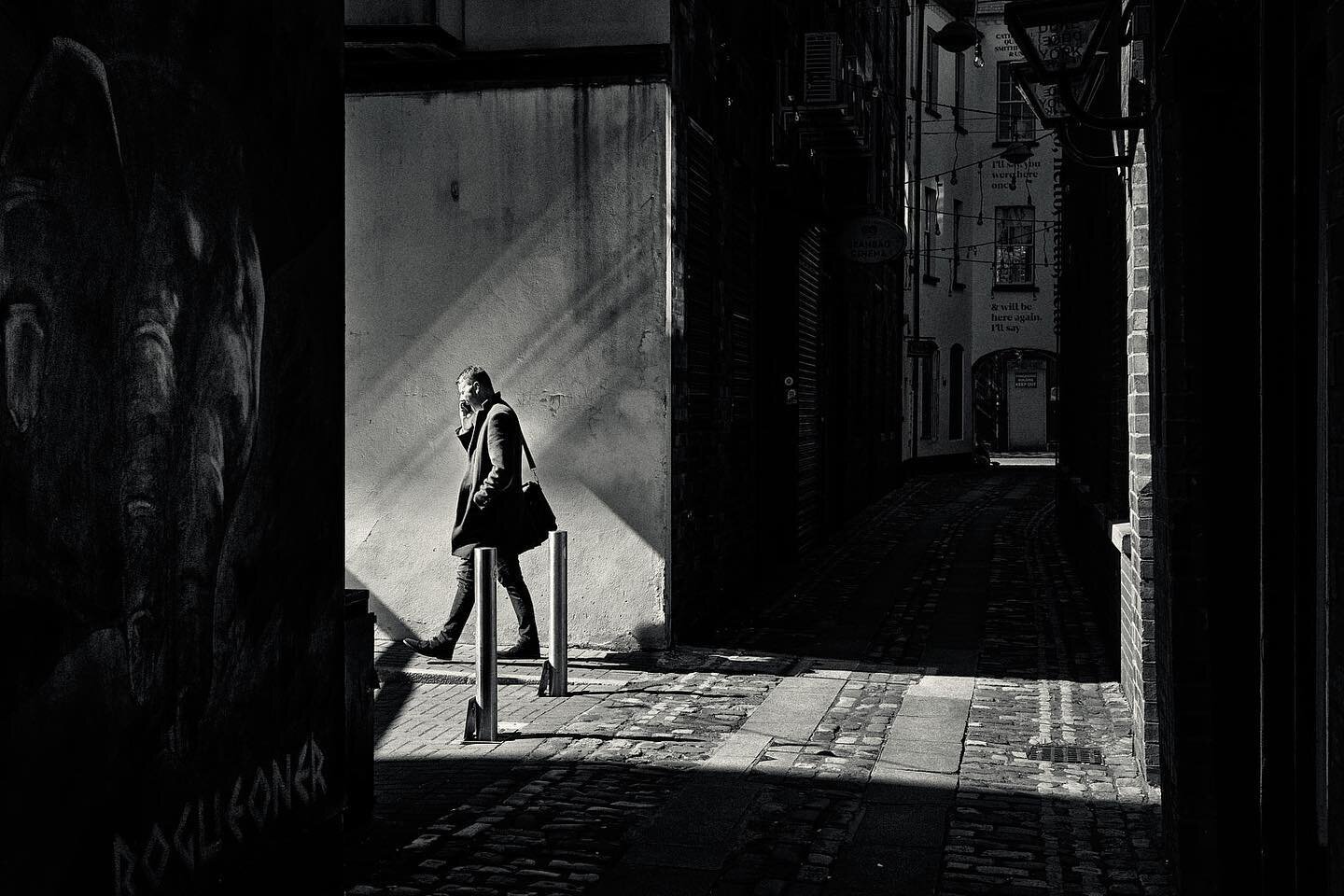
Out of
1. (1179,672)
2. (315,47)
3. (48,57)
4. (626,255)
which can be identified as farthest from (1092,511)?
(48,57)

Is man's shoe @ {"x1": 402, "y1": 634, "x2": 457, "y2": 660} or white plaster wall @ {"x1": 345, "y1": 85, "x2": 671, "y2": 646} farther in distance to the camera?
white plaster wall @ {"x1": 345, "y1": 85, "x2": 671, "y2": 646}

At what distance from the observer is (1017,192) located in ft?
121

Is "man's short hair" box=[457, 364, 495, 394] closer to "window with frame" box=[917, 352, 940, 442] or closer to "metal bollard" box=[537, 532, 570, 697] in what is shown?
"metal bollard" box=[537, 532, 570, 697]

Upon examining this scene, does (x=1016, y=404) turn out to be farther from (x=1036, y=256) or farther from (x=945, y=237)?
(x=945, y=237)

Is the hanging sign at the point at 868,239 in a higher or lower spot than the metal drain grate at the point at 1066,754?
higher

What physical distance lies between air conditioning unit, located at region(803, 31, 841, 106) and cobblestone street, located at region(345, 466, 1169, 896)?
5.20m

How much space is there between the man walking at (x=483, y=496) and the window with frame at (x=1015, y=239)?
29.7 meters

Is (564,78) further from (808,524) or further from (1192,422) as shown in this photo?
(808,524)

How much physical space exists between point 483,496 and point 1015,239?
3050 centimetres

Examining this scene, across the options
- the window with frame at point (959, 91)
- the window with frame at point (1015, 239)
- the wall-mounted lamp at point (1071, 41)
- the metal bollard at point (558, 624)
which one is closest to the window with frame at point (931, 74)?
the window with frame at point (959, 91)

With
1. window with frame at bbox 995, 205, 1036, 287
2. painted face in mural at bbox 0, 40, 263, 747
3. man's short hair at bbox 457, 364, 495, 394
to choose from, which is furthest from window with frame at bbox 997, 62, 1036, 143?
painted face in mural at bbox 0, 40, 263, 747

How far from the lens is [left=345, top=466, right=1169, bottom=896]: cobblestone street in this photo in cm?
524

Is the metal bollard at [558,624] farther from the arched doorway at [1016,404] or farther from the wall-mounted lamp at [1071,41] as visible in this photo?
the arched doorway at [1016,404]

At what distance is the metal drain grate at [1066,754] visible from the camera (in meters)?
6.88
